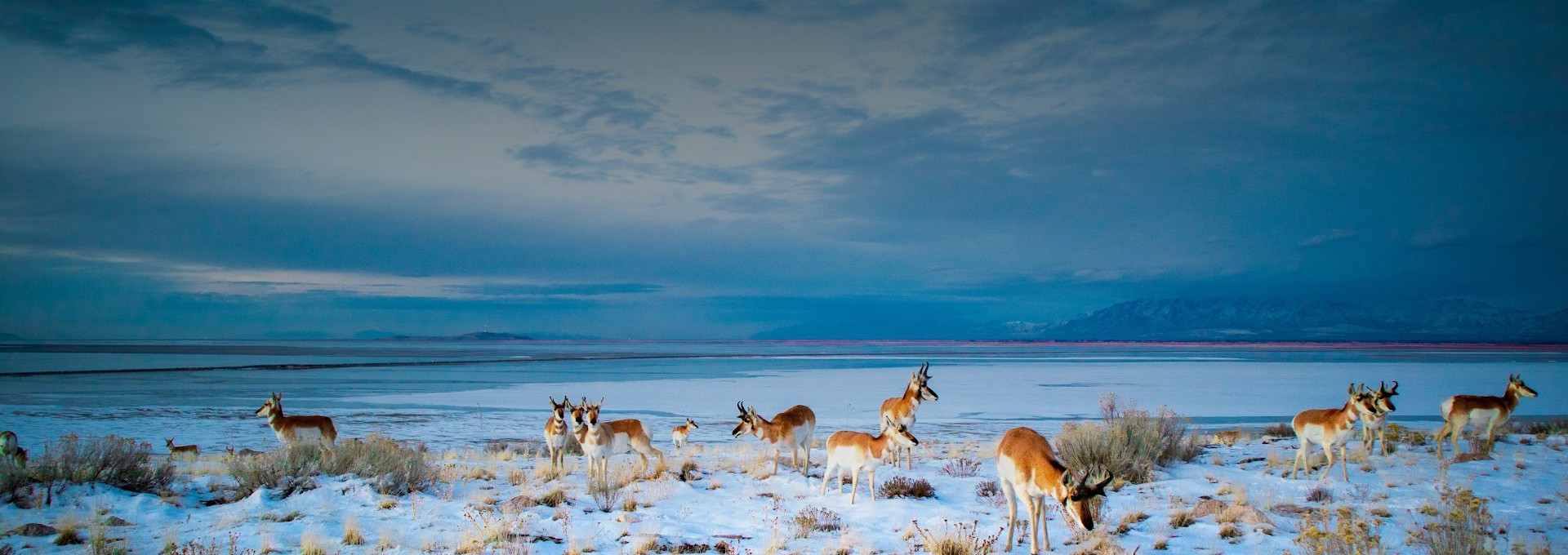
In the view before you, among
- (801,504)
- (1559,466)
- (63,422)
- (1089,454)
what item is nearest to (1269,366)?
(1559,466)

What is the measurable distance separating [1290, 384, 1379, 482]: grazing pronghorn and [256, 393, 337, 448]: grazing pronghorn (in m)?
13.8

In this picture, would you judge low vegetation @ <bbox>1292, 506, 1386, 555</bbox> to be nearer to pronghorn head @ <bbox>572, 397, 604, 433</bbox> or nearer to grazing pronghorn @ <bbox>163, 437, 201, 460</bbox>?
pronghorn head @ <bbox>572, 397, 604, 433</bbox>

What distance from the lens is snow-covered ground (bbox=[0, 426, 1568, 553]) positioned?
8602 mm

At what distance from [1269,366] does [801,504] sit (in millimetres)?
59332

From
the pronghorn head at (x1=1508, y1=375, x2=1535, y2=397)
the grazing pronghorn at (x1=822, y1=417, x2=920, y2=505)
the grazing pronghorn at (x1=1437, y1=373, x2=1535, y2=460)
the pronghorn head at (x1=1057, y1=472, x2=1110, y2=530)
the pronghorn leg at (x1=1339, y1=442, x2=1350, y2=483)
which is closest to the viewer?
the pronghorn head at (x1=1057, y1=472, x2=1110, y2=530)

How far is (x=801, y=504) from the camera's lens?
413 inches

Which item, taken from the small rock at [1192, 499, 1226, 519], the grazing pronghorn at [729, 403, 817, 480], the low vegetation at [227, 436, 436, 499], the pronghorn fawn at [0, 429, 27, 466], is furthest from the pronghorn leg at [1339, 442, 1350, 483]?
the pronghorn fawn at [0, 429, 27, 466]

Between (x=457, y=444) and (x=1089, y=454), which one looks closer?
(x=1089, y=454)

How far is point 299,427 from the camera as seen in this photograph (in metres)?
12.4

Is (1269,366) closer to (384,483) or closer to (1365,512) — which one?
(1365,512)

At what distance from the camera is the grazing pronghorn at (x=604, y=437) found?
37.1 ft

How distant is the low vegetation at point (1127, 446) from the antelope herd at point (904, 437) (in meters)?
0.60

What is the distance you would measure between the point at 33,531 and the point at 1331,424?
49.6 feet

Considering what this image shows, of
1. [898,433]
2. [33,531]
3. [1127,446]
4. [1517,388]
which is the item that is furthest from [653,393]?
[1517,388]
